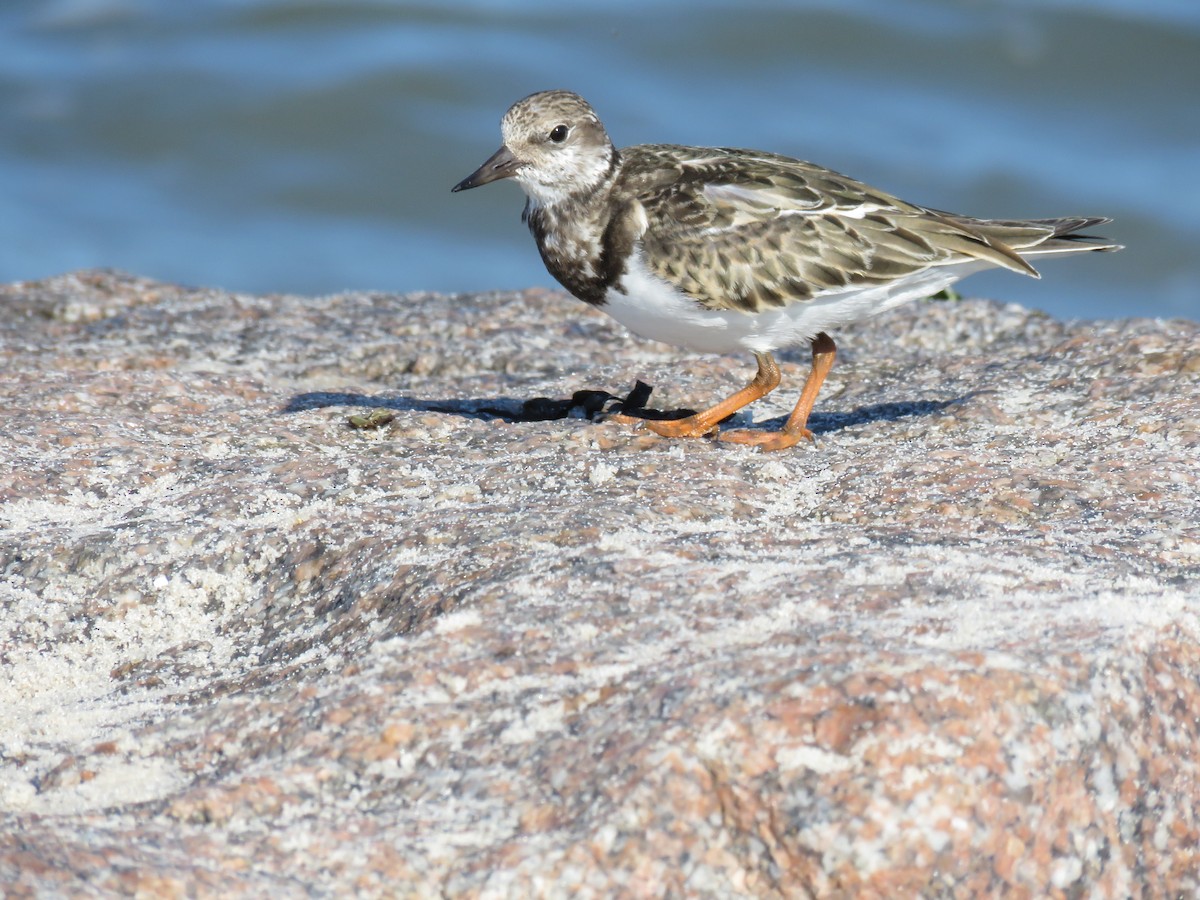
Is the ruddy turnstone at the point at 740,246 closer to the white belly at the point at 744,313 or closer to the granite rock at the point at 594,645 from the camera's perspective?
the white belly at the point at 744,313

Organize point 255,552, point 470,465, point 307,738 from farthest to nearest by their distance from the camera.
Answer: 1. point 470,465
2. point 255,552
3. point 307,738

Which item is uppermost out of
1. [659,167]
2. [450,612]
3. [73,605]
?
[659,167]

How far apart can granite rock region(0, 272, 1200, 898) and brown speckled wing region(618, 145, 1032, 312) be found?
513 millimetres

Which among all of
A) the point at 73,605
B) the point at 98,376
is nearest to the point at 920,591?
the point at 73,605

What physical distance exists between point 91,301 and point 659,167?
2.93 m

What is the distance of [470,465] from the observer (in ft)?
14.0

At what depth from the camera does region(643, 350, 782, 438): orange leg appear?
15.3 ft

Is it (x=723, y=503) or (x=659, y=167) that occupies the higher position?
(x=659, y=167)

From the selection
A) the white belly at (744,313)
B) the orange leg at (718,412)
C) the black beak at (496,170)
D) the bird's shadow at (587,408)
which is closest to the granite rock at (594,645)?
the bird's shadow at (587,408)

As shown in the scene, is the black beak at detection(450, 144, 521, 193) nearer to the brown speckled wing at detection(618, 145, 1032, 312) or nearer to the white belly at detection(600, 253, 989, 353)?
the brown speckled wing at detection(618, 145, 1032, 312)

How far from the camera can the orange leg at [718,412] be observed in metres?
4.65

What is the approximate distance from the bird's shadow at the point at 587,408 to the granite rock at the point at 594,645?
0.03 metres

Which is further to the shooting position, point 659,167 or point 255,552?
point 659,167

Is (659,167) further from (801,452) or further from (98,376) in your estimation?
(98,376)
